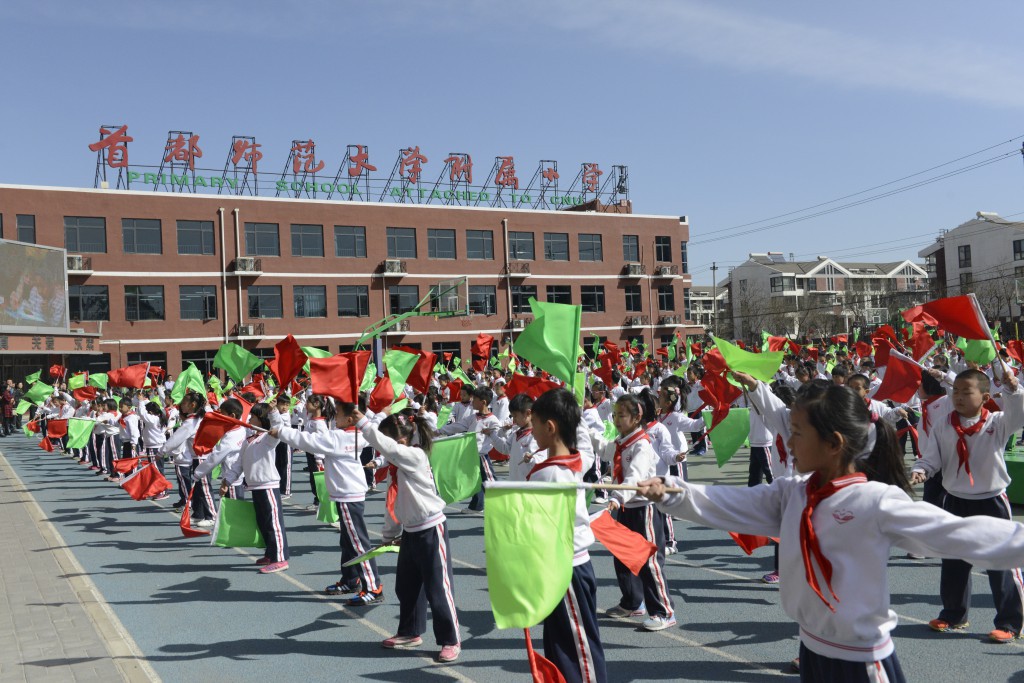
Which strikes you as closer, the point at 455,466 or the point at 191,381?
the point at 455,466

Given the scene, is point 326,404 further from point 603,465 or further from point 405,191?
point 405,191

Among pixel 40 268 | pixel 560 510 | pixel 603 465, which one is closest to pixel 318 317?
pixel 40 268

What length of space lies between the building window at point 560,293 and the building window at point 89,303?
2115 cm

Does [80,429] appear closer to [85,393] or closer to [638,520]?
[85,393]

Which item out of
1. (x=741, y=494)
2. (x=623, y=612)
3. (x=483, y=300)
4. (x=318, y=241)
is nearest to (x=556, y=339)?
(x=623, y=612)

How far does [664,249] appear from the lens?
50.7 m

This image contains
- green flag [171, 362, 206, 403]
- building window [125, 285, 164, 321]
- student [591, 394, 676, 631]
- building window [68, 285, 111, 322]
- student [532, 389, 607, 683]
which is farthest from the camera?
building window [125, 285, 164, 321]

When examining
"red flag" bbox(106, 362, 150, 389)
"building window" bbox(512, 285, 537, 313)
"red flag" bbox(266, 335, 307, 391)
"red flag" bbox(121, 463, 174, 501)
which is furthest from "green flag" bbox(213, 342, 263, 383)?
"building window" bbox(512, 285, 537, 313)

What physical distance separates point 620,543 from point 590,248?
144 feet

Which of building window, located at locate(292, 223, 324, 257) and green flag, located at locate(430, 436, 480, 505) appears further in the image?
building window, located at locate(292, 223, 324, 257)

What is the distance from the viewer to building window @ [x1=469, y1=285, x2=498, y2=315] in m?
44.2

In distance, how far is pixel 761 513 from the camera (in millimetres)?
3047

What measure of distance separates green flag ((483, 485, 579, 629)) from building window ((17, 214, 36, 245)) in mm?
36298

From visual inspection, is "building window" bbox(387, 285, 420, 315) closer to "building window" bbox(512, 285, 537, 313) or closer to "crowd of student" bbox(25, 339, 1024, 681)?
"building window" bbox(512, 285, 537, 313)
